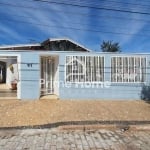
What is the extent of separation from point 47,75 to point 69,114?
6.26 m

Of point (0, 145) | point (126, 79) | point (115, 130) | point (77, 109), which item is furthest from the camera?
point (126, 79)

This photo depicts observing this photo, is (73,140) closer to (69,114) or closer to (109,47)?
(69,114)

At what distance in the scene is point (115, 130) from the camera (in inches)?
296

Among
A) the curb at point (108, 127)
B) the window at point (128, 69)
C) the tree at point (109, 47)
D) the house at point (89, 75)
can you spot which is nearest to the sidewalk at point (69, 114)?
the curb at point (108, 127)

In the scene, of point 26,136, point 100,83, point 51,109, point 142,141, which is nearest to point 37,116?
point 51,109

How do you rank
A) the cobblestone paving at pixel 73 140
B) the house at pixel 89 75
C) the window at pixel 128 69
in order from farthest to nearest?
the window at pixel 128 69 → the house at pixel 89 75 → the cobblestone paving at pixel 73 140

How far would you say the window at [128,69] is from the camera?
569 inches

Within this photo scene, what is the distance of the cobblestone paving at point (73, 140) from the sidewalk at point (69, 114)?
1.03m

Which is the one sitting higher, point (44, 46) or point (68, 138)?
point (44, 46)

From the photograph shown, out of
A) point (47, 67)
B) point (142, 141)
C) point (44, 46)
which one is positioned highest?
point (44, 46)

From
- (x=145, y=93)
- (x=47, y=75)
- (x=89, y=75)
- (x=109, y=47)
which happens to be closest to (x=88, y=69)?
(x=89, y=75)

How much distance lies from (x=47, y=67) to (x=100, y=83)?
3.64m

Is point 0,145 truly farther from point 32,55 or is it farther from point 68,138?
point 32,55

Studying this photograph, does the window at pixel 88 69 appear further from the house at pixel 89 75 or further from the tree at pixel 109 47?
the tree at pixel 109 47
